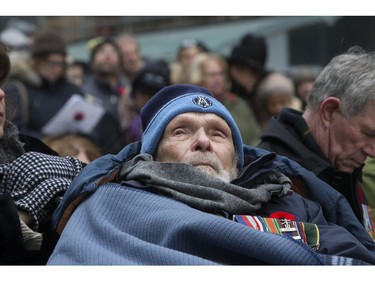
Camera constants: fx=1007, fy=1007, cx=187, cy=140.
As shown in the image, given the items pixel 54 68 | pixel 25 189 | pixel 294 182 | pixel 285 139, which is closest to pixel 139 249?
pixel 25 189

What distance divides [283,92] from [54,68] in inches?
82.4

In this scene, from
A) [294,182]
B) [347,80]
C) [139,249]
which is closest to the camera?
[139,249]

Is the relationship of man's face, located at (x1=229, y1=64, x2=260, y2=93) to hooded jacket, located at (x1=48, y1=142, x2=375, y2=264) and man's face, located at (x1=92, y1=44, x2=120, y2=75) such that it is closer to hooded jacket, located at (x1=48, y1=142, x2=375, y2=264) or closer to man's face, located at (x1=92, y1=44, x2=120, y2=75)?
man's face, located at (x1=92, y1=44, x2=120, y2=75)

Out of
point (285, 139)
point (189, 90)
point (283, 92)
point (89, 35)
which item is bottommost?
point (89, 35)

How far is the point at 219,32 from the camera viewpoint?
17438 mm

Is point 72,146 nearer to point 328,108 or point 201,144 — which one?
point 328,108

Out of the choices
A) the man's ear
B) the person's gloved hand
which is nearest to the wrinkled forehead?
the person's gloved hand

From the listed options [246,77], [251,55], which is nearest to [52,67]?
[246,77]

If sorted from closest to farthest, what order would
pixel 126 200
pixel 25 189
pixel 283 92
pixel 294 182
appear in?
pixel 126 200 < pixel 25 189 < pixel 294 182 < pixel 283 92

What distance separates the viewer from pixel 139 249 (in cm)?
349

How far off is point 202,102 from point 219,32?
13.2 m

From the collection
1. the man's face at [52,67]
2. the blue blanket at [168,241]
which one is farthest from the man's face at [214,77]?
the blue blanket at [168,241]

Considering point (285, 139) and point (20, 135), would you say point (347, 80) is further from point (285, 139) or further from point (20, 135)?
point (20, 135)

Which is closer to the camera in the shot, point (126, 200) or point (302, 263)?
point (302, 263)
